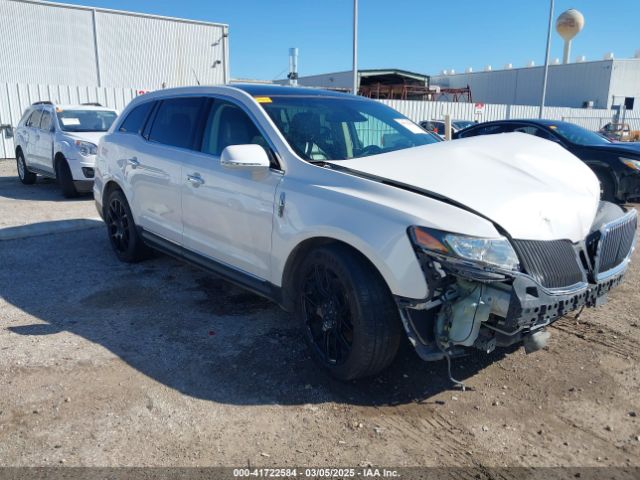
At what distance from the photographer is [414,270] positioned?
268 cm

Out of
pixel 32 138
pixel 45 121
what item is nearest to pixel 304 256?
pixel 45 121

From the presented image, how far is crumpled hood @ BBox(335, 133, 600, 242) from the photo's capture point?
282cm

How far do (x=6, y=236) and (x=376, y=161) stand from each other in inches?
222

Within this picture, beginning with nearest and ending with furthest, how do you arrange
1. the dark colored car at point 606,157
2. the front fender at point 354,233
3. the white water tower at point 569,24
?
the front fender at point 354,233, the dark colored car at point 606,157, the white water tower at point 569,24

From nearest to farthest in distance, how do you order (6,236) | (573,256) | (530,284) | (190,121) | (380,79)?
(530,284) → (573,256) → (190,121) → (6,236) → (380,79)

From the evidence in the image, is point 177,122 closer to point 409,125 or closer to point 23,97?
point 409,125

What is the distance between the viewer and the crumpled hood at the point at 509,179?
2820mm

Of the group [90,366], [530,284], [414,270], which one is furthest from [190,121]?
[530,284]

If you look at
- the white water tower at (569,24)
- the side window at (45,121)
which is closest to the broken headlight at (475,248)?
the side window at (45,121)

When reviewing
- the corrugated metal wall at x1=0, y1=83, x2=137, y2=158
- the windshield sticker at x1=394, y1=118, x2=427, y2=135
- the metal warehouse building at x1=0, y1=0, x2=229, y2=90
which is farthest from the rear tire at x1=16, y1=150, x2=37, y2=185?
the metal warehouse building at x1=0, y1=0, x2=229, y2=90

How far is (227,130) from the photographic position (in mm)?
4086

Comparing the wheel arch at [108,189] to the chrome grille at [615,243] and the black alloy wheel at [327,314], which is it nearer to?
the black alloy wheel at [327,314]

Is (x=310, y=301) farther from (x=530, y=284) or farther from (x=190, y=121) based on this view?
(x=190, y=121)

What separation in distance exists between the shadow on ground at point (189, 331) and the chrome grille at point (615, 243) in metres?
0.99
